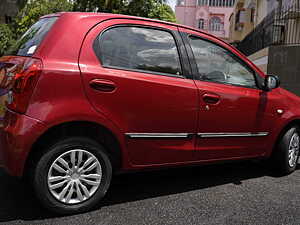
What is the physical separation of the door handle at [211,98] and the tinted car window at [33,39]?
5.28 ft

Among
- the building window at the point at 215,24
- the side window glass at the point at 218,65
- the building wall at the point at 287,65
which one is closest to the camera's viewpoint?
the side window glass at the point at 218,65

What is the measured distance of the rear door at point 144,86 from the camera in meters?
2.89

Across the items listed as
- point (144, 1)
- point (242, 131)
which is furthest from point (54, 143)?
point (144, 1)

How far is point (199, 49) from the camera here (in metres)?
3.55

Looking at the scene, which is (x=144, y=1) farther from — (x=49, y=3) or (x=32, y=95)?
(x=32, y=95)

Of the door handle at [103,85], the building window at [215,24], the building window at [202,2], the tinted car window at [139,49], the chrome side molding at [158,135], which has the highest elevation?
the building window at [202,2]

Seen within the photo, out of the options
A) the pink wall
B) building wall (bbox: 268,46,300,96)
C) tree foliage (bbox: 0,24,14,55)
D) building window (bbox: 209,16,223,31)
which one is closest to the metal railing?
building wall (bbox: 268,46,300,96)

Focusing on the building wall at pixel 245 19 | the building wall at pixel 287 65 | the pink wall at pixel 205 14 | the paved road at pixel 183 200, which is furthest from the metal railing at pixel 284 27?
the pink wall at pixel 205 14

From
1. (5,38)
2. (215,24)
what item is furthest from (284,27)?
(215,24)

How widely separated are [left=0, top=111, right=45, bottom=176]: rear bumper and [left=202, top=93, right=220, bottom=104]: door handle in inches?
63.5

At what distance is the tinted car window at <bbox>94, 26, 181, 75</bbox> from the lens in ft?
9.79

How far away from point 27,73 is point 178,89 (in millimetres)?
1374

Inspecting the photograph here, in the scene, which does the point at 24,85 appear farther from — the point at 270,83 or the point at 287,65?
the point at 287,65

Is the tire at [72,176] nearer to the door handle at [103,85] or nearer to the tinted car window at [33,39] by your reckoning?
the door handle at [103,85]
